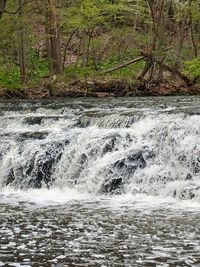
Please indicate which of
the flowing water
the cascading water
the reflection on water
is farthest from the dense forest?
the reflection on water

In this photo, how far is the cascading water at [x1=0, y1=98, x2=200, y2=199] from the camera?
10828 mm

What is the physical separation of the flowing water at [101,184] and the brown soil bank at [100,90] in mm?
2822

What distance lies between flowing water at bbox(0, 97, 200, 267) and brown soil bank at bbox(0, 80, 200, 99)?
9.26 feet

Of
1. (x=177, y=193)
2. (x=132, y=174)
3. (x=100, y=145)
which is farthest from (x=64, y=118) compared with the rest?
(x=177, y=193)

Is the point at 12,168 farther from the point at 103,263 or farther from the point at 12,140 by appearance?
the point at 103,263

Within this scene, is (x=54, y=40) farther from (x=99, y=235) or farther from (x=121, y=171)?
(x=99, y=235)

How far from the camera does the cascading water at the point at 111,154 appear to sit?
10.8 m

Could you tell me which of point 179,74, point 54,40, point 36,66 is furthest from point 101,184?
point 36,66

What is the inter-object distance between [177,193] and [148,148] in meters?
1.88

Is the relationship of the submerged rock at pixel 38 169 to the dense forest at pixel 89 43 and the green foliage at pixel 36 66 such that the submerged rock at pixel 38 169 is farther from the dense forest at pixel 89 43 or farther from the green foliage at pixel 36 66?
the green foliage at pixel 36 66

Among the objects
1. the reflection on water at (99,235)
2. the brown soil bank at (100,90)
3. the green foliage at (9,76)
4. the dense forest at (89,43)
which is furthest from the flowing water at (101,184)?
the green foliage at (9,76)

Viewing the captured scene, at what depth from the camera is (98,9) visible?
22.1 meters

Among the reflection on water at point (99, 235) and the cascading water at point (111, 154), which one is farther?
the cascading water at point (111, 154)

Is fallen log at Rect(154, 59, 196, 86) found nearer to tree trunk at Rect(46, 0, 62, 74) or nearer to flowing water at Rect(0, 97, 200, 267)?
flowing water at Rect(0, 97, 200, 267)
